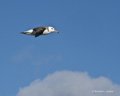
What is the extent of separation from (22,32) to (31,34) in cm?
264

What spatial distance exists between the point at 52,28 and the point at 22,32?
359 inches

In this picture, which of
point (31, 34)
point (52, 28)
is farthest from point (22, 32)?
point (52, 28)

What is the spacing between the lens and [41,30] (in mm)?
82375

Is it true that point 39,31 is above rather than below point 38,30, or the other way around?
below

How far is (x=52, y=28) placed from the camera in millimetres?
85688

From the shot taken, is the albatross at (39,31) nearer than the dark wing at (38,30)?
No

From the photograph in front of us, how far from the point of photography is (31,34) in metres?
82.2

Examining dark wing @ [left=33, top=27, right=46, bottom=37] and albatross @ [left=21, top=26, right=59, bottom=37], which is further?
albatross @ [left=21, top=26, right=59, bottom=37]

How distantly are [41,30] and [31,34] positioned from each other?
9.20 ft

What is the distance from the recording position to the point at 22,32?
265ft

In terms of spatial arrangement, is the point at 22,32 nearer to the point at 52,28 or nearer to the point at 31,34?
the point at 31,34

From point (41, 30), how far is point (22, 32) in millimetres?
5071

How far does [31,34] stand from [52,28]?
262 inches
